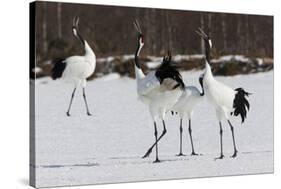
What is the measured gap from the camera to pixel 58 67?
342 inches

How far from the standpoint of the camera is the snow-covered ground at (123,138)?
8555 millimetres

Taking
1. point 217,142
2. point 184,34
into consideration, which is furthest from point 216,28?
point 217,142

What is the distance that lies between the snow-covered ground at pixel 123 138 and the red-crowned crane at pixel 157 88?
75 millimetres

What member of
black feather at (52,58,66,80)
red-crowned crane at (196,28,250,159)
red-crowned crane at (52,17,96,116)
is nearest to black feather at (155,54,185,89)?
red-crowned crane at (196,28,250,159)

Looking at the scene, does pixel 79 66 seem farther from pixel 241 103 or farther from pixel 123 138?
pixel 241 103

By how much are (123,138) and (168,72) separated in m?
0.97

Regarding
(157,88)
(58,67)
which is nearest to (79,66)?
(58,67)

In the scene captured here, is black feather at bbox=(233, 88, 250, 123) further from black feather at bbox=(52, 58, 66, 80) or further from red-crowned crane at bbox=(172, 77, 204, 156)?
black feather at bbox=(52, 58, 66, 80)

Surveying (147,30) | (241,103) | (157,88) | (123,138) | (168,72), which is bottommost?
(123,138)

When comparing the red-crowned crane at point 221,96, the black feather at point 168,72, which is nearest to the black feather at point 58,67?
the black feather at point 168,72

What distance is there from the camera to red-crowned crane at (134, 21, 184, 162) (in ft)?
29.8

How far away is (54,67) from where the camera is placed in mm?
8625

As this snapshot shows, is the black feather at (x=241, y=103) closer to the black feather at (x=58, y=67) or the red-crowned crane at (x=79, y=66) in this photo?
the red-crowned crane at (x=79, y=66)

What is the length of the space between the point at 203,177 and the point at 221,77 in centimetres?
128
